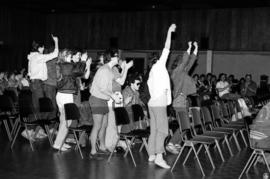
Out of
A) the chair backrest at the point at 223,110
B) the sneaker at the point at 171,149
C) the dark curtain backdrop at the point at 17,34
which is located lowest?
the sneaker at the point at 171,149

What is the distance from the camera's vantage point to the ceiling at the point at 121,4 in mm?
16984

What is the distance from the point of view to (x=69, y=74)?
25.9 feet

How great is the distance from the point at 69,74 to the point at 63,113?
27.0 inches

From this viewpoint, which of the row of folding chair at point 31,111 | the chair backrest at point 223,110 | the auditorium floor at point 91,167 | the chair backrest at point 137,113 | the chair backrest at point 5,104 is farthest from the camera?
the chair backrest at point 223,110

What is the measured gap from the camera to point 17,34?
69.0 feet

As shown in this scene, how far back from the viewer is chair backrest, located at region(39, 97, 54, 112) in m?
8.48

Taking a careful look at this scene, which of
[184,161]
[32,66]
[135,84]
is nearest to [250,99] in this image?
[135,84]

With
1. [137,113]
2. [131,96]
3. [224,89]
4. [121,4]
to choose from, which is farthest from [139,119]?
[121,4]

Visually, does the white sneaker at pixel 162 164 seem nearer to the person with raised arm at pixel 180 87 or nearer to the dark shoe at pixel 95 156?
the dark shoe at pixel 95 156

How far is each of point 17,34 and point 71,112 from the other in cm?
1428

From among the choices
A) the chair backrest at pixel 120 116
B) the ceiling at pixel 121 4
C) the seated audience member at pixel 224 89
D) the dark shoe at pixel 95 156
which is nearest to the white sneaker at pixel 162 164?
the chair backrest at pixel 120 116

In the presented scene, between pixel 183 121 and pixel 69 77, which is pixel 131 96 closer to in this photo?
pixel 69 77

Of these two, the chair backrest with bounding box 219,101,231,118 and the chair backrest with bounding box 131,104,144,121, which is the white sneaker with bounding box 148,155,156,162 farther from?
the chair backrest with bounding box 219,101,231,118

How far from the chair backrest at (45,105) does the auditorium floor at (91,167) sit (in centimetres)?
71
